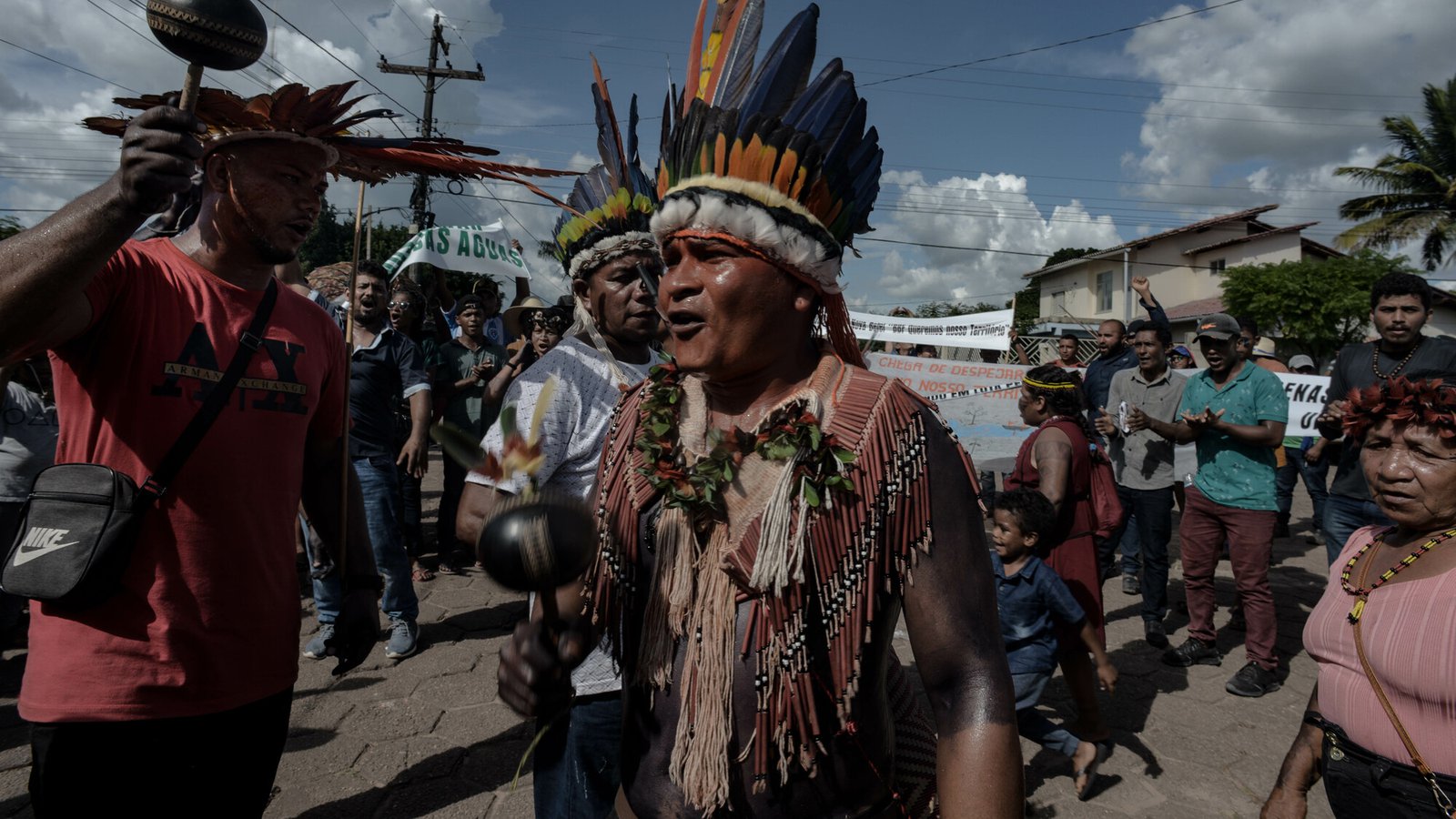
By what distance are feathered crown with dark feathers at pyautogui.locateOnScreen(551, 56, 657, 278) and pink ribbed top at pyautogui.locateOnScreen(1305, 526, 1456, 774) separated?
2408 mm

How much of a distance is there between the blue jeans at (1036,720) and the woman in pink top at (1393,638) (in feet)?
3.35

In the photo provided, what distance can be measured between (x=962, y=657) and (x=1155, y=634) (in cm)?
473

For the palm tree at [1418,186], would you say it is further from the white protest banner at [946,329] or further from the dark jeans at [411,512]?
the dark jeans at [411,512]

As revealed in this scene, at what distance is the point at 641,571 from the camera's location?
157cm

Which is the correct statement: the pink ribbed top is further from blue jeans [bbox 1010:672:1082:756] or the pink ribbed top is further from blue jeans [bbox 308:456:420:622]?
blue jeans [bbox 308:456:420:622]

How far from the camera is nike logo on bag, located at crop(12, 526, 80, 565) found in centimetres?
168

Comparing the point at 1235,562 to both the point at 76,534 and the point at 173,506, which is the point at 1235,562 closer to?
the point at 173,506

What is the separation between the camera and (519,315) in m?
7.49

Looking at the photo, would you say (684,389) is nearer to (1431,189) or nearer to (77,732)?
(77,732)

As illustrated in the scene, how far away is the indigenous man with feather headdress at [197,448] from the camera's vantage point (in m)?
1.72

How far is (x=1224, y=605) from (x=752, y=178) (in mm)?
6530

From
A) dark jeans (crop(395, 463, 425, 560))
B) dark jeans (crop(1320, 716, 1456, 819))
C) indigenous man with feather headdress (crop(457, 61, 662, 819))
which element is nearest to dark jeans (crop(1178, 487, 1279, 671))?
dark jeans (crop(1320, 716, 1456, 819))

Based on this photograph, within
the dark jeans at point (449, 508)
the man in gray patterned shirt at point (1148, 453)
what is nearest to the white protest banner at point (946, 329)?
the man in gray patterned shirt at point (1148, 453)

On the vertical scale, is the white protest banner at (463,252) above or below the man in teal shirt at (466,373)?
above
